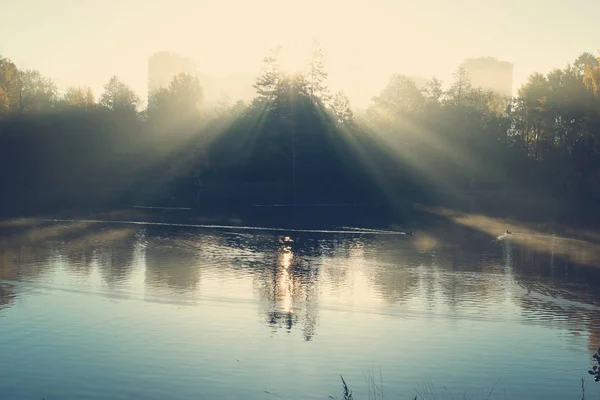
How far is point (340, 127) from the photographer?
137 meters

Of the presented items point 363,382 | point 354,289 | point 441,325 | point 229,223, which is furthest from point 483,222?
point 363,382

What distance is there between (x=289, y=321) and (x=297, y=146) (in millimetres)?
97618

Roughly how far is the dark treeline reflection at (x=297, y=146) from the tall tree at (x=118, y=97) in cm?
76

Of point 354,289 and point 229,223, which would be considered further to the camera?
point 229,223

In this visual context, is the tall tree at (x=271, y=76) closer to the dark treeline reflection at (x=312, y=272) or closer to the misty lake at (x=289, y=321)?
the dark treeline reflection at (x=312, y=272)

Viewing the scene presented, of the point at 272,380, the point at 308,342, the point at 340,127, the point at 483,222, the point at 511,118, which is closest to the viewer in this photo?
the point at 272,380

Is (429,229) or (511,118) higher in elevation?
(511,118)

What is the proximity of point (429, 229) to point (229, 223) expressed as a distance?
21837 millimetres

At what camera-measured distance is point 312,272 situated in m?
47.7

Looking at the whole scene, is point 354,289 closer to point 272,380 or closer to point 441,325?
point 441,325

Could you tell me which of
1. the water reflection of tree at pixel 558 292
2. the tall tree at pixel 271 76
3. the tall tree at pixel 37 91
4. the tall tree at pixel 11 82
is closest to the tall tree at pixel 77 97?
the tall tree at pixel 37 91

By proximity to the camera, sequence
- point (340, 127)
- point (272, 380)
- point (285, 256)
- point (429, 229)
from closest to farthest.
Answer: point (272, 380) → point (285, 256) → point (429, 229) → point (340, 127)

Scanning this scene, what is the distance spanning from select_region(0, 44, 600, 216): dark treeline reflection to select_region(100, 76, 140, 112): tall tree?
765 millimetres

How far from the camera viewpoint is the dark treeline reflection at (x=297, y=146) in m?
128
